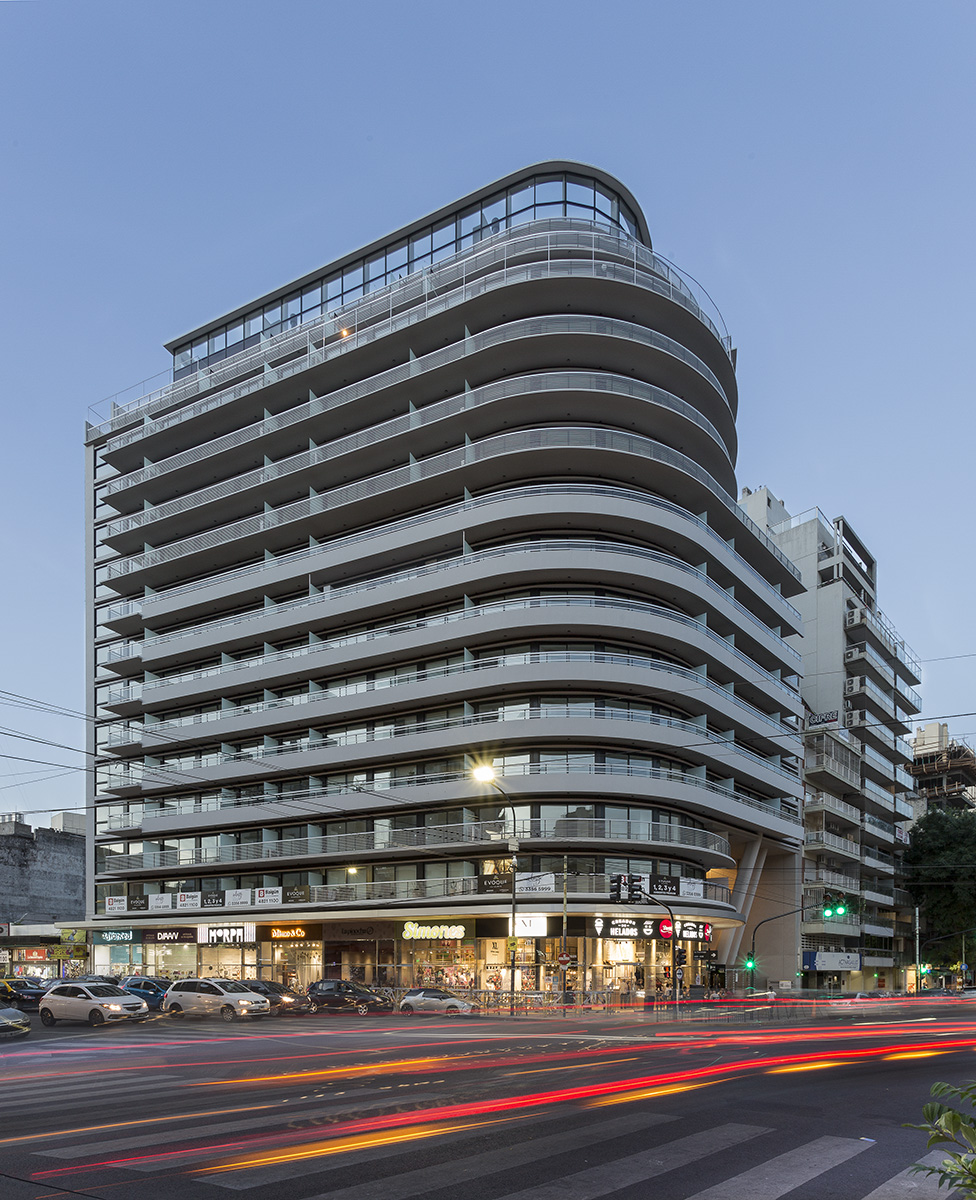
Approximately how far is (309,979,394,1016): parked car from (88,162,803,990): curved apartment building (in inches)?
274

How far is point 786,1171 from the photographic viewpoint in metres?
10.7

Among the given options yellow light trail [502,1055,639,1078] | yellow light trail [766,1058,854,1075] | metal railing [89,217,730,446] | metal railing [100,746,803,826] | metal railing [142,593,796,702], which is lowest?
yellow light trail [766,1058,854,1075]

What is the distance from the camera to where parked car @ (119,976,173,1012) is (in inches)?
1745

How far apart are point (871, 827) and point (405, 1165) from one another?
84.6 meters

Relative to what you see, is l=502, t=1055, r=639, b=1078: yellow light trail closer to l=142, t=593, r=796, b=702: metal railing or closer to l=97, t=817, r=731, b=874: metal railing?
l=97, t=817, r=731, b=874: metal railing

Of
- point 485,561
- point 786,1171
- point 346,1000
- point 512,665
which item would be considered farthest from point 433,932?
point 786,1171

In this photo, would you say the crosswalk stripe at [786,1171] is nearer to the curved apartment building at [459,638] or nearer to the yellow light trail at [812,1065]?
the yellow light trail at [812,1065]

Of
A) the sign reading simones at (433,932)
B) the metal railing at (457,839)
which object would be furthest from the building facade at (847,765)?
the sign reading simones at (433,932)

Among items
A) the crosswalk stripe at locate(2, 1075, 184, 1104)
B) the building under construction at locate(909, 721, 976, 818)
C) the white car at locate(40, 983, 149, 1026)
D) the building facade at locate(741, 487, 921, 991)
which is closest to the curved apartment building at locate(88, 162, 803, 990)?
the building facade at locate(741, 487, 921, 991)

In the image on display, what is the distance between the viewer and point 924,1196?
9.72 m

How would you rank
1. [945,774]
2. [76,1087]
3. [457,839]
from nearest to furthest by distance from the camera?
[76,1087]
[457,839]
[945,774]

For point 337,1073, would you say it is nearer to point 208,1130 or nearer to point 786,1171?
point 208,1130

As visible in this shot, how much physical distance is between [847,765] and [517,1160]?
7817 centimetres

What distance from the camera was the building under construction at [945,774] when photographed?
388 ft
